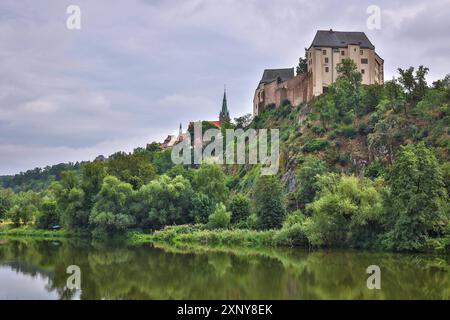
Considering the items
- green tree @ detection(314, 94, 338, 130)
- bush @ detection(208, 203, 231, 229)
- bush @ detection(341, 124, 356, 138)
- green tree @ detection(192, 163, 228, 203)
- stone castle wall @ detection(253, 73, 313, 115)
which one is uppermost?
stone castle wall @ detection(253, 73, 313, 115)

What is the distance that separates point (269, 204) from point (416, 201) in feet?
52.0

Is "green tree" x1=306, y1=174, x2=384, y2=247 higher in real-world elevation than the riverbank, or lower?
higher

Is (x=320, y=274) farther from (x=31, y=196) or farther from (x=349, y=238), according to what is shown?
(x=31, y=196)

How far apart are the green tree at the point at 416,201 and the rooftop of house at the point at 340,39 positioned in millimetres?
39571

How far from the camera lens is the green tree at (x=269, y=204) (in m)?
49.4

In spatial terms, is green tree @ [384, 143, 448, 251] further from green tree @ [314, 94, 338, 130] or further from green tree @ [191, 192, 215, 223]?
green tree @ [314, 94, 338, 130]

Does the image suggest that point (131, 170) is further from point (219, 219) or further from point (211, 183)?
point (219, 219)

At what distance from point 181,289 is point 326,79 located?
183 feet

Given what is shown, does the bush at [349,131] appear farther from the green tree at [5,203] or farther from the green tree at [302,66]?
the green tree at [5,203]

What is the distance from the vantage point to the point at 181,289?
2480cm

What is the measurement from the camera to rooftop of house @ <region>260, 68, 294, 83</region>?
290 ft

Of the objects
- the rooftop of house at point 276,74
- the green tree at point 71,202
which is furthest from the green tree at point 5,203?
the rooftop of house at point 276,74

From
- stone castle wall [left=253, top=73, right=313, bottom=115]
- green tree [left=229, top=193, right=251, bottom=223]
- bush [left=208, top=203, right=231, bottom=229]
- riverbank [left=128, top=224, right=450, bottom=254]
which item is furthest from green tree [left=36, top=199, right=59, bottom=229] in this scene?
stone castle wall [left=253, top=73, right=313, bottom=115]

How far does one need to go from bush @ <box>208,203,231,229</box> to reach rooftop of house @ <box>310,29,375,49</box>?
106 feet
